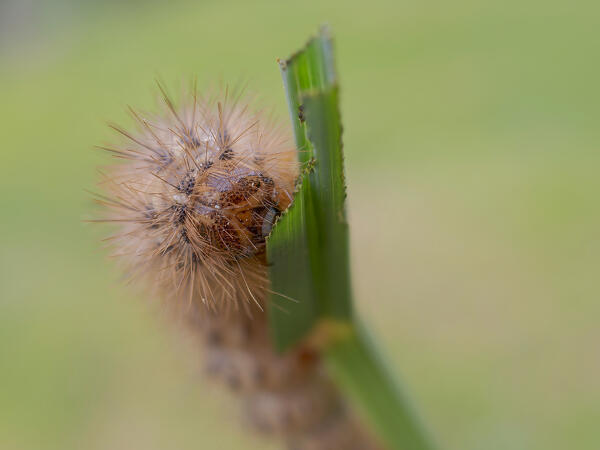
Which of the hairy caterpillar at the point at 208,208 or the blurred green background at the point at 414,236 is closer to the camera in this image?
the hairy caterpillar at the point at 208,208

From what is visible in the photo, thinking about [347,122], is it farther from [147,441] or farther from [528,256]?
[147,441]

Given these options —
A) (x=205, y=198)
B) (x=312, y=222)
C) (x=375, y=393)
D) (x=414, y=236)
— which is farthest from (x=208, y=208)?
(x=414, y=236)

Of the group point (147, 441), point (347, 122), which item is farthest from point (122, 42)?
point (147, 441)

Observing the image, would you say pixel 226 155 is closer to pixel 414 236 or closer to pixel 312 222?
pixel 312 222

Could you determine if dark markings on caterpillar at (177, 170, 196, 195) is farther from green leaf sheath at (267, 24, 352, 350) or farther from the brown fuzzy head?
green leaf sheath at (267, 24, 352, 350)

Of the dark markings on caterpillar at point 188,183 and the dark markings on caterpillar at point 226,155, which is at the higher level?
the dark markings on caterpillar at point 226,155

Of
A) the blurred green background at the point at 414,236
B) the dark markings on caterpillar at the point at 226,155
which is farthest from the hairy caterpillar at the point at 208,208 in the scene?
the blurred green background at the point at 414,236

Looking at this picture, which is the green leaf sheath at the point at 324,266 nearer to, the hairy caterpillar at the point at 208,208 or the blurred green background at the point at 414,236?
the hairy caterpillar at the point at 208,208
